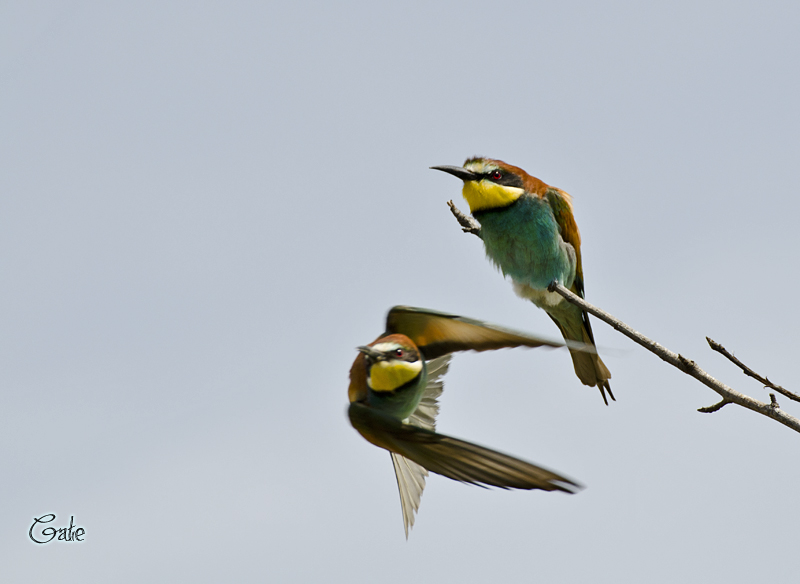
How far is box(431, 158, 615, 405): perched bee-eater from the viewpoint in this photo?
3.75m

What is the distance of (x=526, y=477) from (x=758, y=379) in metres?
1.40

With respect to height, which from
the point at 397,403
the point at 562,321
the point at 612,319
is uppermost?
the point at 562,321

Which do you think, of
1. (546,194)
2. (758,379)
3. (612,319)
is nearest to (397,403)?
(612,319)

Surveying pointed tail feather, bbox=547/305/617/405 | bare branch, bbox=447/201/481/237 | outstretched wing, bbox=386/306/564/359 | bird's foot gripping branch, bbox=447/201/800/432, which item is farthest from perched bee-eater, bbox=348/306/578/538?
pointed tail feather, bbox=547/305/617/405

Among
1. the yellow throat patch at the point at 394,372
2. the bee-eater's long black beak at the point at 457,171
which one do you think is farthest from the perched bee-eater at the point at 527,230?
the yellow throat patch at the point at 394,372

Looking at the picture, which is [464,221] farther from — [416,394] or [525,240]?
[416,394]

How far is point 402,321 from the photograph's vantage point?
181 centimetres

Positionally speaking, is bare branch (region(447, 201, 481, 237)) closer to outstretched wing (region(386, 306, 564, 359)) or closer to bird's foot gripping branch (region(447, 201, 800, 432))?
bird's foot gripping branch (region(447, 201, 800, 432))

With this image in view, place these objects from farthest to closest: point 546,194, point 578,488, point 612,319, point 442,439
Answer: point 546,194, point 612,319, point 442,439, point 578,488

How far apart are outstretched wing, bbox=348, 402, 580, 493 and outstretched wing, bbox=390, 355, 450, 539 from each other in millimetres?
240

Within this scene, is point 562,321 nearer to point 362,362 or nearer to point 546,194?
point 546,194

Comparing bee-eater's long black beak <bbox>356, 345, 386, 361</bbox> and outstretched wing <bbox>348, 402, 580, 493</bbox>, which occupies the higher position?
bee-eater's long black beak <bbox>356, 345, 386, 361</bbox>

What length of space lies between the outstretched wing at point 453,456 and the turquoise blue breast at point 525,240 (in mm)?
2243

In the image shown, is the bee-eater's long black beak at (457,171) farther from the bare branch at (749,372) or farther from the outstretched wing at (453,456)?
the outstretched wing at (453,456)
